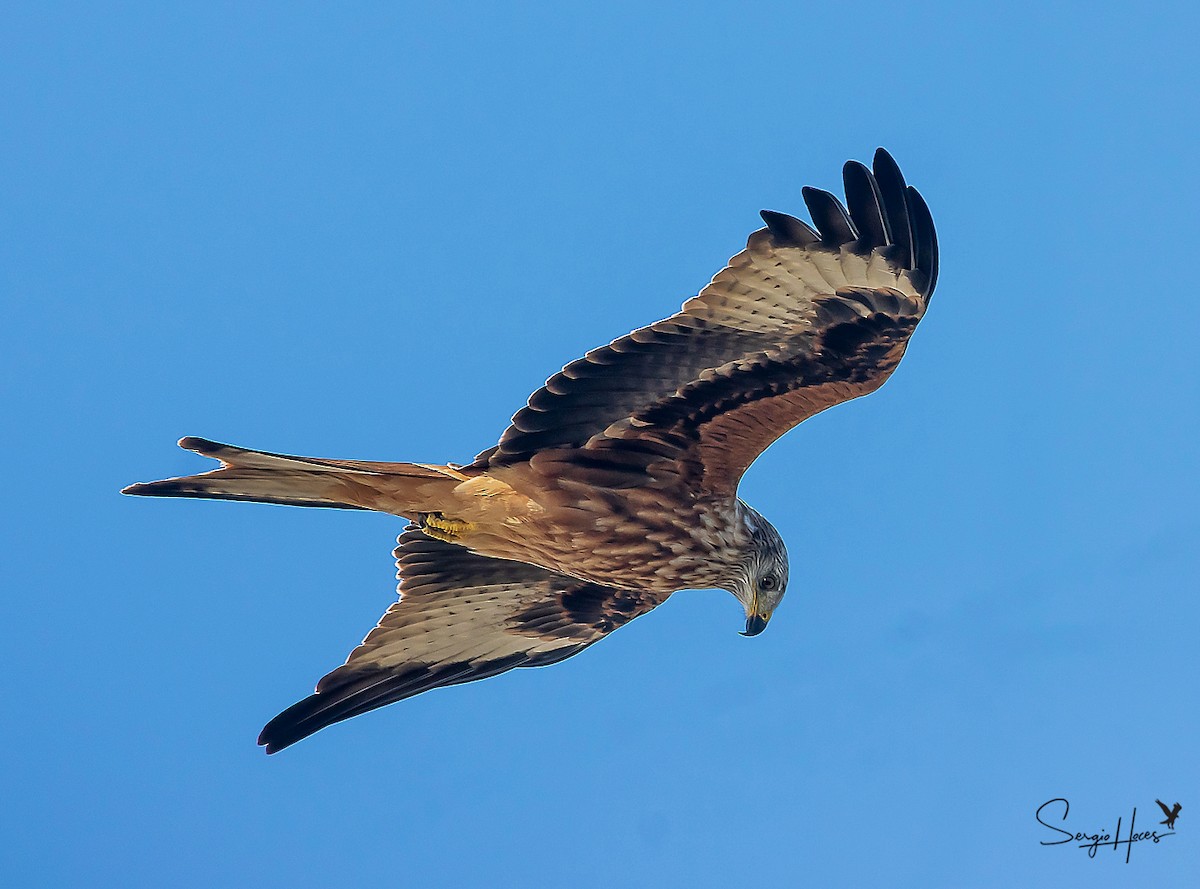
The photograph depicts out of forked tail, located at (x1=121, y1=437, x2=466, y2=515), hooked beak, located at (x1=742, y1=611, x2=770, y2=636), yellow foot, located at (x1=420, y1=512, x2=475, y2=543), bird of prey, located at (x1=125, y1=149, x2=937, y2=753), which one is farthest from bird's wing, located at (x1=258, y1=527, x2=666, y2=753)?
forked tail, located at (x1=121, y1=437, x2=466, y2=515)

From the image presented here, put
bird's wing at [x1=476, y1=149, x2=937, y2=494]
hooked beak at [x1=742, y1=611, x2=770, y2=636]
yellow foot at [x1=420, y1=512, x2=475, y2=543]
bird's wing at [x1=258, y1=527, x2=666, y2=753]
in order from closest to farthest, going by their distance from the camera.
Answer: bird's wing at [x1=476, y1=149, x2=937, y2=494]
yellow foot at [x1=420, y1=512, x2=475, y2=543]
hooked beak at [x1=742, y1=611, x2=770, y2=636]
bird's wing at [x1=258, y1=527, x2=666, y2=753]

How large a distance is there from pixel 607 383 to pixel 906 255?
1295 mm

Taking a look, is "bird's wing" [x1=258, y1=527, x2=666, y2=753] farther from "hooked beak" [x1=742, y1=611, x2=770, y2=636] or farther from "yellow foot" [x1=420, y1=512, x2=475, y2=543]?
"yellow foot" [x1=420, y1=512, x2=475, y2=543]

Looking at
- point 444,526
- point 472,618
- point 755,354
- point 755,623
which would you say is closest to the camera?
point 755,354

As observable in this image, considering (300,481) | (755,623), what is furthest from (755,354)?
(300,481)

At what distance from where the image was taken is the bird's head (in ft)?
22.5

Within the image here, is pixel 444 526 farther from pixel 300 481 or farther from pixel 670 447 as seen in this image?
pixel 670 447

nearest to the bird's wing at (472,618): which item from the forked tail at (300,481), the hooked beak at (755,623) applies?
the hooked beak at (755,623)

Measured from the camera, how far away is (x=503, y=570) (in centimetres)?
771

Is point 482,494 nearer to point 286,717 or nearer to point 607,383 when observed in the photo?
point 607,383

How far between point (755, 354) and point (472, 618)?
7.66 ft

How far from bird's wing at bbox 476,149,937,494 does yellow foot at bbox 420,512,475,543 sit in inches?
14.8

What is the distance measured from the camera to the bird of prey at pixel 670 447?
5996mm

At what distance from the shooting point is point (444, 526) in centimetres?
681
